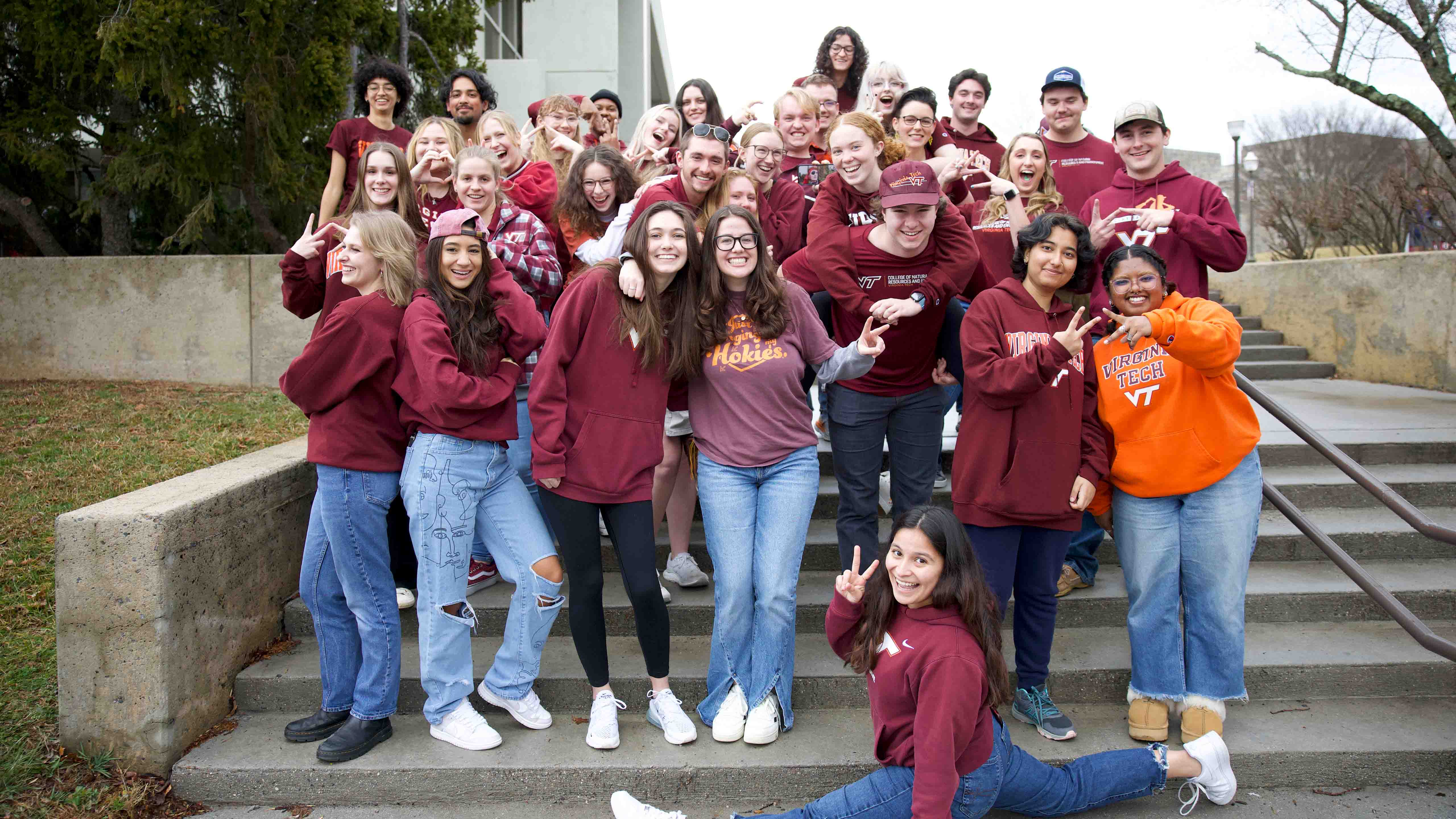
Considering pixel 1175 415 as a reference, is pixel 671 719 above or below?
below

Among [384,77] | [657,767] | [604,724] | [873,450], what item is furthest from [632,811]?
[384,77]

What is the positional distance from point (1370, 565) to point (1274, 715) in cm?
146

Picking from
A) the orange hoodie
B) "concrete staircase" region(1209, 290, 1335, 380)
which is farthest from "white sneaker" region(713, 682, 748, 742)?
"concrete staircase" region(1209, 290, 1335, 380)

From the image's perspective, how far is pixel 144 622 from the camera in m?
3.44

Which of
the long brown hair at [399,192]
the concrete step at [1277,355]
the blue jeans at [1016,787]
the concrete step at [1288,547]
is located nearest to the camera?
the blue jeans at [1016,787]

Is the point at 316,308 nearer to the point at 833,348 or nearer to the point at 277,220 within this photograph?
the point at 833,348

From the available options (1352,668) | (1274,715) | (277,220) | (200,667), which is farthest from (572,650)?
(277,220)

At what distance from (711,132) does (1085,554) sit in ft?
8.88

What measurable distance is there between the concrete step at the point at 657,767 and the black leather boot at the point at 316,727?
36 mm

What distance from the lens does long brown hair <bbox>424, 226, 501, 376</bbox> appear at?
354cm

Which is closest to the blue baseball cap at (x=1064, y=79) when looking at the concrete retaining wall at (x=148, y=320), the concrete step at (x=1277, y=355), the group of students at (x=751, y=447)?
the group of students at (x=751, y=447)

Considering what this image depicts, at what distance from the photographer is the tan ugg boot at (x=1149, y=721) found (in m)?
3.57

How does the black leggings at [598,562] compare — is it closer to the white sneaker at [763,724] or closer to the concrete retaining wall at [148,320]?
the white sneaker at [763,724]

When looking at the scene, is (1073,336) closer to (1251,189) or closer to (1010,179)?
(1010,179)
